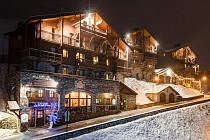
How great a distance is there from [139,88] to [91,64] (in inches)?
649

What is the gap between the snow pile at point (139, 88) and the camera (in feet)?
145

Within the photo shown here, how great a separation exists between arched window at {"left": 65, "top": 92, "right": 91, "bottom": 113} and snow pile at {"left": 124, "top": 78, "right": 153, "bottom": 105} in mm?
12810

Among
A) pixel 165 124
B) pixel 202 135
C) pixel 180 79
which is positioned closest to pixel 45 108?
pixel 165 124

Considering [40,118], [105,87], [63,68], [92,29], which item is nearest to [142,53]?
[92,29]

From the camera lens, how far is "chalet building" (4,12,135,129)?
28578 mm

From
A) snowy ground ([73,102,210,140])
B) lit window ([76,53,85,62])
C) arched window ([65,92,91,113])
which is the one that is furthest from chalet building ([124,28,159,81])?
arched window ([65,92,91,113])

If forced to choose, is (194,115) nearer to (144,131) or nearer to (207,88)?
(144,131)

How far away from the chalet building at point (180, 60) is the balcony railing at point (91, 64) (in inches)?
1297

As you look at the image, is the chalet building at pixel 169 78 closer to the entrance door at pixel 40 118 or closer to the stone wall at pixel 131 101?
the stone wall at pixel 131 101

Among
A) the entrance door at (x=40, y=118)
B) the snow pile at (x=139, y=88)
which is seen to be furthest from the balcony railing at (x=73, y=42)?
the entrance door at (x=40, y=118)

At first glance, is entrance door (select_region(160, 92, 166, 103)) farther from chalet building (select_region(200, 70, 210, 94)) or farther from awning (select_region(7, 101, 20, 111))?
chalet building (select_region(200, 70, 210, 94))

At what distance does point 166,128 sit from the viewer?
3036 centimetres

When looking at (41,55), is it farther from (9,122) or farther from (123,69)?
(123,69)

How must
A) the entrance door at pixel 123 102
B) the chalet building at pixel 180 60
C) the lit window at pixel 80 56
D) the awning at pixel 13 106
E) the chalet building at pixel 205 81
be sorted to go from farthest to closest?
the chalet building at pixel 205 81, the chalet building at pixel 180 60, the entrance door at pixel 123 102, the lit window at pixel 80 56, the awning at pixel 13 106
